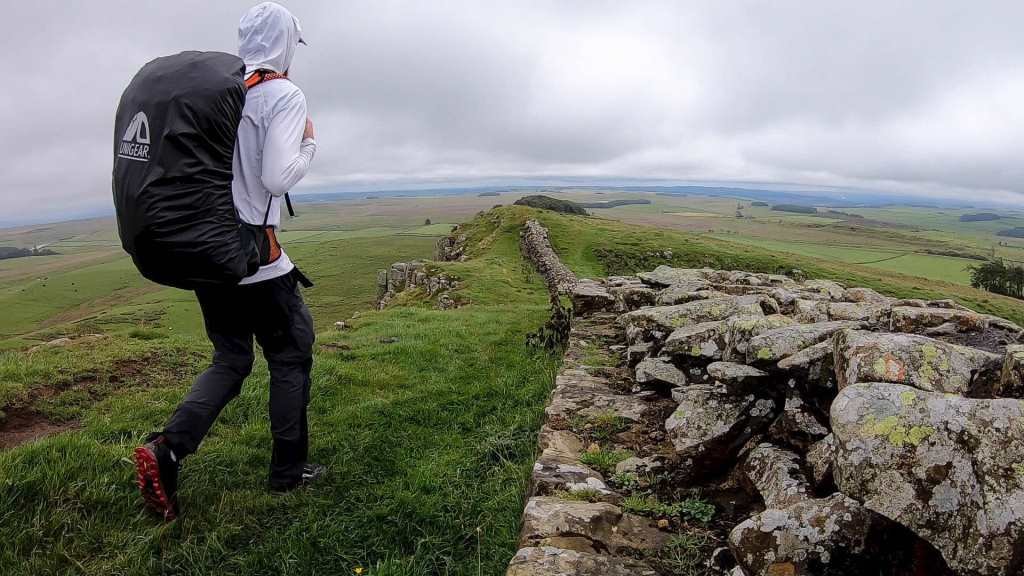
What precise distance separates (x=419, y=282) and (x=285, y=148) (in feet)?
83.1

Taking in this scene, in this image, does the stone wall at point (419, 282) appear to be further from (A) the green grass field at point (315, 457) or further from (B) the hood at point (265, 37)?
(B) the hood at point (265, 37)

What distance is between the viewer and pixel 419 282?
29.4 meters

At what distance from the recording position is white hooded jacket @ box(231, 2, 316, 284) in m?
4.24

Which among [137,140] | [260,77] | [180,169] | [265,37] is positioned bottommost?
[180,169]

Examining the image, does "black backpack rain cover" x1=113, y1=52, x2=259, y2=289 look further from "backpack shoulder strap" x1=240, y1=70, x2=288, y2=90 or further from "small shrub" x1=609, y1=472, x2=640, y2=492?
"small shrub" x1=609, y1=472, x2=640, y2=492

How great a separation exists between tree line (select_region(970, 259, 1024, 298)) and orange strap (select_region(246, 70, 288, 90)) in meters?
81.1

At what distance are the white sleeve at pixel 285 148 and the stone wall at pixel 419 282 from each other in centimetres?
1664

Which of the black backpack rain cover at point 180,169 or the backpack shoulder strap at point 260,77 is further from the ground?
the backpack shoulder strap at point 260,77

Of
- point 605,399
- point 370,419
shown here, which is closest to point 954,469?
point 605,399

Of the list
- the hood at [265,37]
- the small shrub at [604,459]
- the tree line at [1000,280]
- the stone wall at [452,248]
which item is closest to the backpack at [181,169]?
the hood at [265,37]

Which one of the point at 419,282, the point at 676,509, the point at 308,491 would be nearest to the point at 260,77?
the point at 308,491

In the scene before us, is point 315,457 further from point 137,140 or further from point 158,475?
point 137,140

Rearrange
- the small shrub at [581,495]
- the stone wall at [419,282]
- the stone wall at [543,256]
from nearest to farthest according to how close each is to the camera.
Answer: the small shrub at [581,495]
the stone wall at [419,282]
the stone wall at [543,256]

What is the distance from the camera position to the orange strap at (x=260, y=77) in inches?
169
